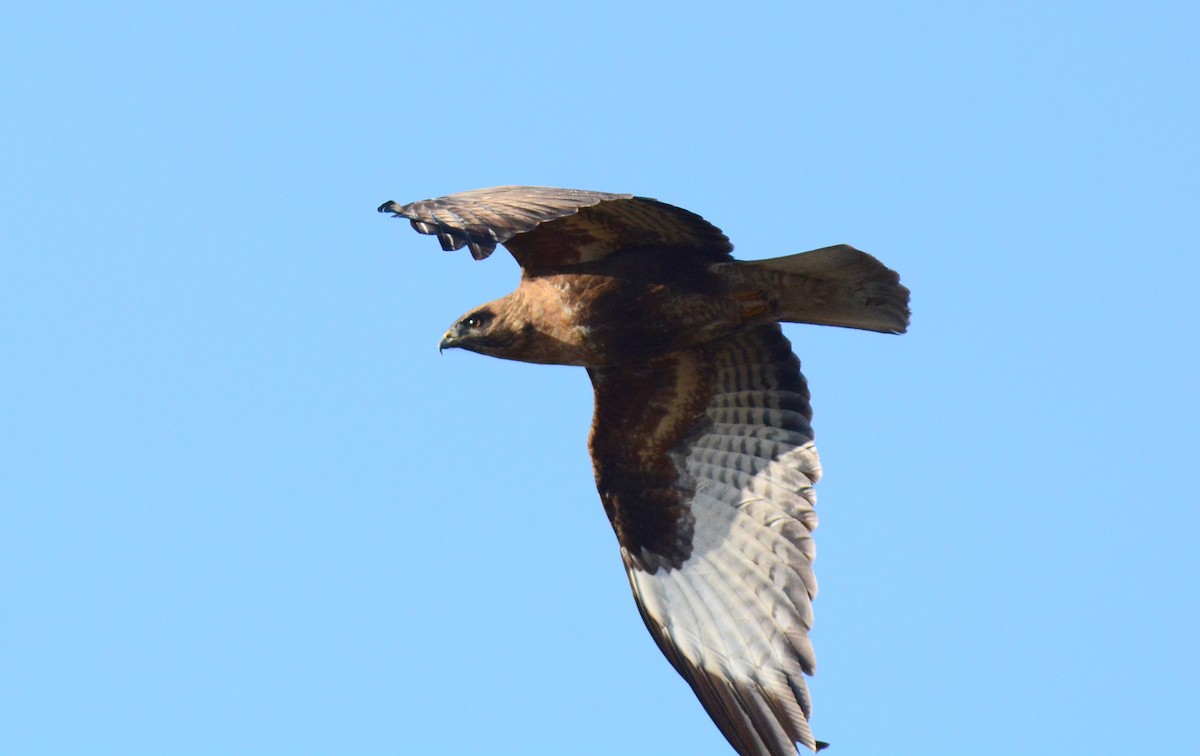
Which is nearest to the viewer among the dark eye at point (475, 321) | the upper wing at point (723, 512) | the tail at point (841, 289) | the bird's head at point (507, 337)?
the tail at point (841, 289)

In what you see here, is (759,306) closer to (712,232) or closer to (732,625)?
(712,232)

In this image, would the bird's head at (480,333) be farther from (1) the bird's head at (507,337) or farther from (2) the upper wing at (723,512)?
(2) the upper wing at (723,512)

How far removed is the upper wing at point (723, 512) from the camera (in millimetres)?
10156

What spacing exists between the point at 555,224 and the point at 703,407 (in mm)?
1605

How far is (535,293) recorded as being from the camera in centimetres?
991

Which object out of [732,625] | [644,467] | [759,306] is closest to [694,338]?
[759,306]

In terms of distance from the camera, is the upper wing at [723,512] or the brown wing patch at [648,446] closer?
the upper wing at [723,512]

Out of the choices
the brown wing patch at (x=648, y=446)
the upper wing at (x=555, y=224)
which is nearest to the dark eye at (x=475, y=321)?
the upper wing at (x=555, y=224)

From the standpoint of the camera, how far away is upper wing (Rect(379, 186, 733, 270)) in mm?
8008

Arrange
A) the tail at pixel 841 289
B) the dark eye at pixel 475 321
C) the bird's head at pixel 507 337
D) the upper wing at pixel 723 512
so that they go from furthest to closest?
the upper wing at pixel 723 512 < the dark eye at pixel 475 321 < the bird's head at pixel 507 337 < the tail at pixel 841 289

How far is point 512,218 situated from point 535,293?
5.98 ft

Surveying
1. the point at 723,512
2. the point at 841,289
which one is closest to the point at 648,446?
the point at 723,512

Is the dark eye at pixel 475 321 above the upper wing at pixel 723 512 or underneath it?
above

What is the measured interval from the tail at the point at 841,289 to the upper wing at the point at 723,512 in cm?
46
